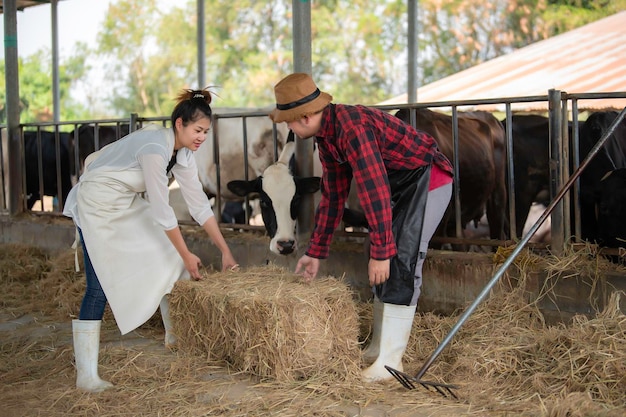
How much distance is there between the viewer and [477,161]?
6.97m

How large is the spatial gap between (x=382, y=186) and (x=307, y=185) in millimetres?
2332

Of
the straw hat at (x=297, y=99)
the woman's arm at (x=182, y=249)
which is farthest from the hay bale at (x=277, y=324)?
the straw hat at (x=297, y=99)

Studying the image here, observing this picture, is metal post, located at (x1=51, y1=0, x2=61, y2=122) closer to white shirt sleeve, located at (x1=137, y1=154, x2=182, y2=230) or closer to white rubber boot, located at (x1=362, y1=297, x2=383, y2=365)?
white shirt sleeve, located at (x1=137, y1=154, x2=182, y2=230)

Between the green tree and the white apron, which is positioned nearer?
the white apron

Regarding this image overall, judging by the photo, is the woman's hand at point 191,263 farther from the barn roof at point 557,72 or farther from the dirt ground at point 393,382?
the barn roof at point 557,72

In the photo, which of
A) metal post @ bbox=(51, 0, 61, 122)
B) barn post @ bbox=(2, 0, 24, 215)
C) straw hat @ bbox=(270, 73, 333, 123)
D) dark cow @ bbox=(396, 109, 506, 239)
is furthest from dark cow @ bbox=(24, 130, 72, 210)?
straw hat @ bbox=(270, 73, 333, 123)

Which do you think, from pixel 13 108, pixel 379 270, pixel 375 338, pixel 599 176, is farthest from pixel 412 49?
pixel 379 270

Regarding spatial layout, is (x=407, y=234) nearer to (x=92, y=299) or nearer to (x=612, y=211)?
(x=92, y=299)

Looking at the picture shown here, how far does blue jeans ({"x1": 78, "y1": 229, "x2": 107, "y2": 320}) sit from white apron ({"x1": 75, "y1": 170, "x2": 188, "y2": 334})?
0.12 feet

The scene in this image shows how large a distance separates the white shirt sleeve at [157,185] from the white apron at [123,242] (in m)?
0.19

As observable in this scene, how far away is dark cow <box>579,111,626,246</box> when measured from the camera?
5.23 m

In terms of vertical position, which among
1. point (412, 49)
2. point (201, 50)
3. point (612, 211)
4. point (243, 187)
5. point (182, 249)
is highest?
point (201, 50)

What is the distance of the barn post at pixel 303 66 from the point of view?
583 cm

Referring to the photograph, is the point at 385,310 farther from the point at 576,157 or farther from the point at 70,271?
the point at 70,271
